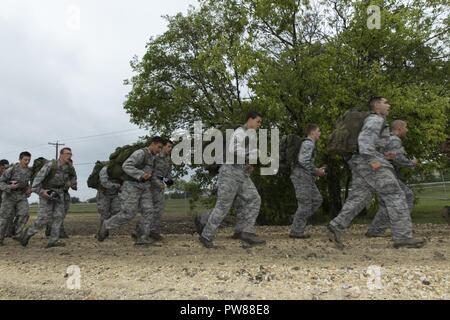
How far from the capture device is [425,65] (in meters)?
14.5

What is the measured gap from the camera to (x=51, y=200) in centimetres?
894

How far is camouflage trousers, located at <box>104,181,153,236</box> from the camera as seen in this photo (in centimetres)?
851

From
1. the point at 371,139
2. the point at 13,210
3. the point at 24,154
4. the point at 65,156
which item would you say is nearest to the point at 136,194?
the point at 65,156

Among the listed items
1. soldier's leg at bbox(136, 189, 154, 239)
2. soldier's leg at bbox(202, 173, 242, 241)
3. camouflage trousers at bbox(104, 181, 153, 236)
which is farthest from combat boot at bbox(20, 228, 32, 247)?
soldier's leg at bbox(202, 173, 242, 241)

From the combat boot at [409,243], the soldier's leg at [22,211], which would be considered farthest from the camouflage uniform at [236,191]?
the soldier's leg at [22,211]

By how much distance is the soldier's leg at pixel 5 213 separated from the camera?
10.1 m

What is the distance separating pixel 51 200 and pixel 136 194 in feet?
5.81

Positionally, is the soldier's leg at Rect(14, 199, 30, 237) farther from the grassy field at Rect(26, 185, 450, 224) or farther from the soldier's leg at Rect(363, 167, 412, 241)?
the soldier's leg at Rect(363, 167, 412, 241)

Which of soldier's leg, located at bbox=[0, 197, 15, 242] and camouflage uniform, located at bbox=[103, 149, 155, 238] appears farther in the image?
soldier's leg, located at bbox=[0, 197, 15, 242]

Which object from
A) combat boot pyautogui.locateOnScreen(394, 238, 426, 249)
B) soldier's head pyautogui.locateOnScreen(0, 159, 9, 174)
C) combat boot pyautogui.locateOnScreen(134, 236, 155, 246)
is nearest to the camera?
combat boot pyautogui.locateOnScreen(394, 238, 426, 249)

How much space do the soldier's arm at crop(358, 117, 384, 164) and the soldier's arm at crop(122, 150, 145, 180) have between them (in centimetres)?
386

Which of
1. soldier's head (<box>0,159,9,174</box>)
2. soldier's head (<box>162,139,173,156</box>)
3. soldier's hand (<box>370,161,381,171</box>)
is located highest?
soldier's head (<box>162,139,173,156</box>)

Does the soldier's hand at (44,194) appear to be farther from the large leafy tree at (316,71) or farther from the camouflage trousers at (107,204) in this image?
the large leafy tree at (316,71)

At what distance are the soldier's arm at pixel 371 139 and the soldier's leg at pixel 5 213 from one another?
7802 millimetres
